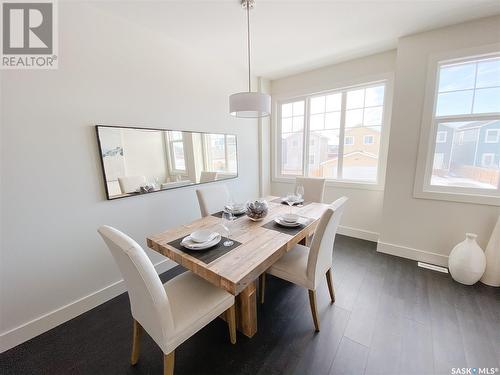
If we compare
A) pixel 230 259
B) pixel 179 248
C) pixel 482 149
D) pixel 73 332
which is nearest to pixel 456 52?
pixel 482 149

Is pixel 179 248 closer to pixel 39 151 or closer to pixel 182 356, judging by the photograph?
pixel 182 356

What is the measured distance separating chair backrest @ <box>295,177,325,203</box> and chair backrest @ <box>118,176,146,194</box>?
78.2 inches

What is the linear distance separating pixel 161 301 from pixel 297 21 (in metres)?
2.58

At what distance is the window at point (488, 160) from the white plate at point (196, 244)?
282 centimetres

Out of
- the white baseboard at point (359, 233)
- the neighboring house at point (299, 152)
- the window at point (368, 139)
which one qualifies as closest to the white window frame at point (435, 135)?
the window at point (368, 139)

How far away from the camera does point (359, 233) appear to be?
3.14 m

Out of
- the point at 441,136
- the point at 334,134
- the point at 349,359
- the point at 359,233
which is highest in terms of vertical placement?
the point at 334,134

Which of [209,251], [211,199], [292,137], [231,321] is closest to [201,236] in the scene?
[209,251]

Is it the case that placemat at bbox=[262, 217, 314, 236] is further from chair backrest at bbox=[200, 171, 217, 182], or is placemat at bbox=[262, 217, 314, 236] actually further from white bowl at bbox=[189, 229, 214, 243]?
chair backrest at bbox=[200, 171, 217, 182]

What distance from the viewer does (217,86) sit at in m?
2.85

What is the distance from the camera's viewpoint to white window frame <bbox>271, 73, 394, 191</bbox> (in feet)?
9.04

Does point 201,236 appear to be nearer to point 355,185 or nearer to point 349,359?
point 349,359

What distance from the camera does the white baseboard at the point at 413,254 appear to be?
2365 mm

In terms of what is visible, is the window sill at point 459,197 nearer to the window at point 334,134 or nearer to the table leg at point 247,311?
the window at point 334,134
